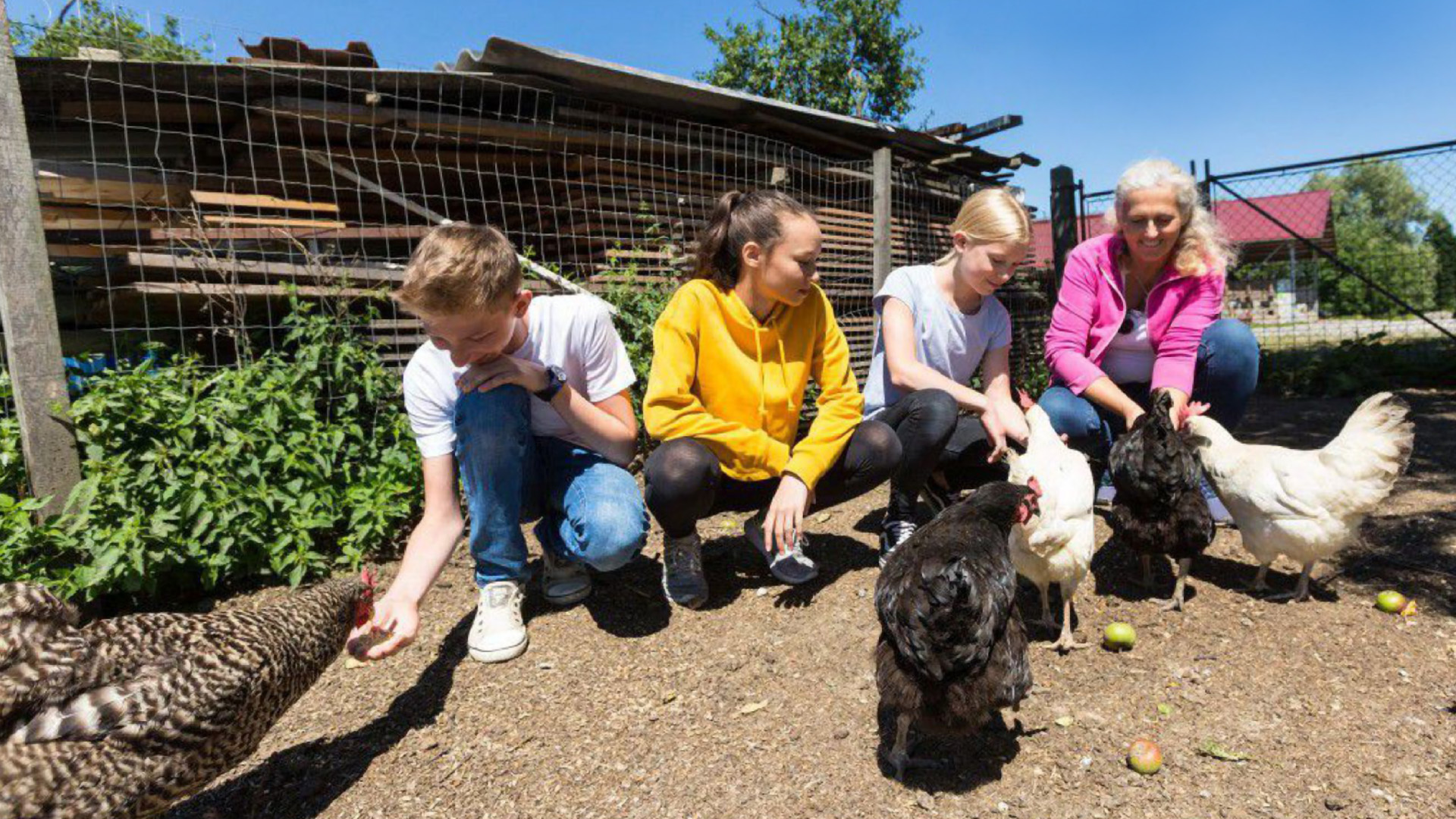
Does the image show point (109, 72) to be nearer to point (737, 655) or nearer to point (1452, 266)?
point (737, 655)

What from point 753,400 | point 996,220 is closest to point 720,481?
point 753,400

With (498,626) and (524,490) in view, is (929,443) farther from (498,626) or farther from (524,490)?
(498,626)

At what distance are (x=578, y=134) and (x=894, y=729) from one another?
4519mm

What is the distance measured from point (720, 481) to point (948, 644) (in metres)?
1.11

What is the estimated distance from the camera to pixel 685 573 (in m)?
2.77

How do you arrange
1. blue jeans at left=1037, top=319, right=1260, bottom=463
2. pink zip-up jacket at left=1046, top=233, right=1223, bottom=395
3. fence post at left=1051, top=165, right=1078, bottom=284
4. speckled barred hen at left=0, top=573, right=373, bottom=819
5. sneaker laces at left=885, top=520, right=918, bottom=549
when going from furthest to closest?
fence post at left=1051, top=165, right=1078, bottom=284
blue jeans at left=1037, top=319, right=1260, bottom=463
pink zip-up jacket at left=1046, top=233, right=1223, bottom=395
sneaker laces at left=885, top=520, right=918, bottom=549
speckled barred hen at left=0, top=573, right=373, bottom=819

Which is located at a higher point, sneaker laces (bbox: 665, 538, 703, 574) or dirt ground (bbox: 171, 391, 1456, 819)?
sneaker laces (bbox: 665, 538, 703, 574)

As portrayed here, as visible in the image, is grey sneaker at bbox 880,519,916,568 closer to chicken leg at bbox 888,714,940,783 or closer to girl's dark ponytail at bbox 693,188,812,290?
chicken leg at bbox 888,714,940,783

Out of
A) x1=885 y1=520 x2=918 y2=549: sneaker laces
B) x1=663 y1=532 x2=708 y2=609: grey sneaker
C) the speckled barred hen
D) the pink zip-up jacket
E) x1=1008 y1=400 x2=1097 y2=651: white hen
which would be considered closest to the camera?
the speckled barred hen

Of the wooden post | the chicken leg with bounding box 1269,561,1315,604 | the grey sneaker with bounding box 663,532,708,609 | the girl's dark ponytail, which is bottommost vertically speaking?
the chicken leg with bounding box 1269,561,1315,604

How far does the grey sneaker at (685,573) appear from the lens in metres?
2.77

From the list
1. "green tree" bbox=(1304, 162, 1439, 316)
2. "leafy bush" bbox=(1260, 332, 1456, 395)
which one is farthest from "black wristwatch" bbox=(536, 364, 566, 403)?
"green tree" bbox=(1304, 162, 1439, 316)

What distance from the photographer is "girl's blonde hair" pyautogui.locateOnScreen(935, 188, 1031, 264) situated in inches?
109

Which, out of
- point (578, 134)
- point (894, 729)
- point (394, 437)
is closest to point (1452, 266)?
point (578, 134)
